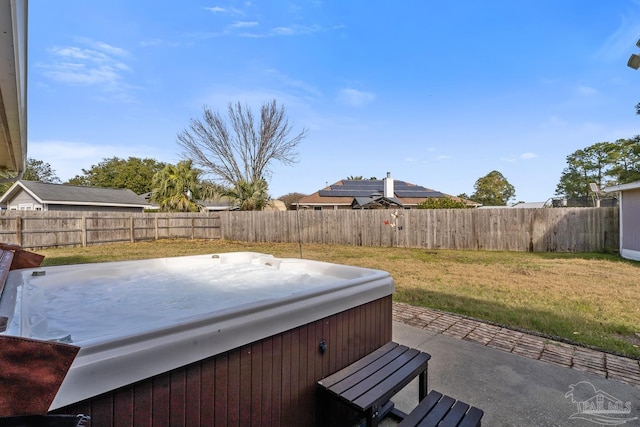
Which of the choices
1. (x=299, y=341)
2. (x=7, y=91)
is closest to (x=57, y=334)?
(x=299, y=341)

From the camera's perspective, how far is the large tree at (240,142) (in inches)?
729

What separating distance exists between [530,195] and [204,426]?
3339 cm

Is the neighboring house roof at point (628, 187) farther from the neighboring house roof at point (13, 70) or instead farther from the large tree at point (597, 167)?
the large tree at point (597, 167)

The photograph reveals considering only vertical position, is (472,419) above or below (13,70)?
below

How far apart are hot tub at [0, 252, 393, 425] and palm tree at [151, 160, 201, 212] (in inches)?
533

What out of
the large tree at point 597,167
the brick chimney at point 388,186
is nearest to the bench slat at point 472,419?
the brick chimney at point 388,186

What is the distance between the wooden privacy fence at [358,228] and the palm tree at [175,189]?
2189mm

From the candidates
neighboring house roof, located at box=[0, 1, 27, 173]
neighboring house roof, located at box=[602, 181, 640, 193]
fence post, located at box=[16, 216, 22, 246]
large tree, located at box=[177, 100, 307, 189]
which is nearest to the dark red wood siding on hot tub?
neighboring house roof, located at box=[0, 1, 27, 173]

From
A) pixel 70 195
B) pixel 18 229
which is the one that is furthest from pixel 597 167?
pixel 70 195

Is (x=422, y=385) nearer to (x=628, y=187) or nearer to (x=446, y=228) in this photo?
(x=628, y=187)

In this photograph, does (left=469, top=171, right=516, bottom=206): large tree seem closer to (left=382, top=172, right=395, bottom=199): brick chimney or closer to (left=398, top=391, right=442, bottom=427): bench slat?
(left=382, top=172, right=395, bottom=199): brick chimney

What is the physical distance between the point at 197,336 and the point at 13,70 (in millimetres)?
2069

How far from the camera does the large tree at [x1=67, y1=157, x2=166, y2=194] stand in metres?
29.1

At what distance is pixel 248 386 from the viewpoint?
4.46 feet
